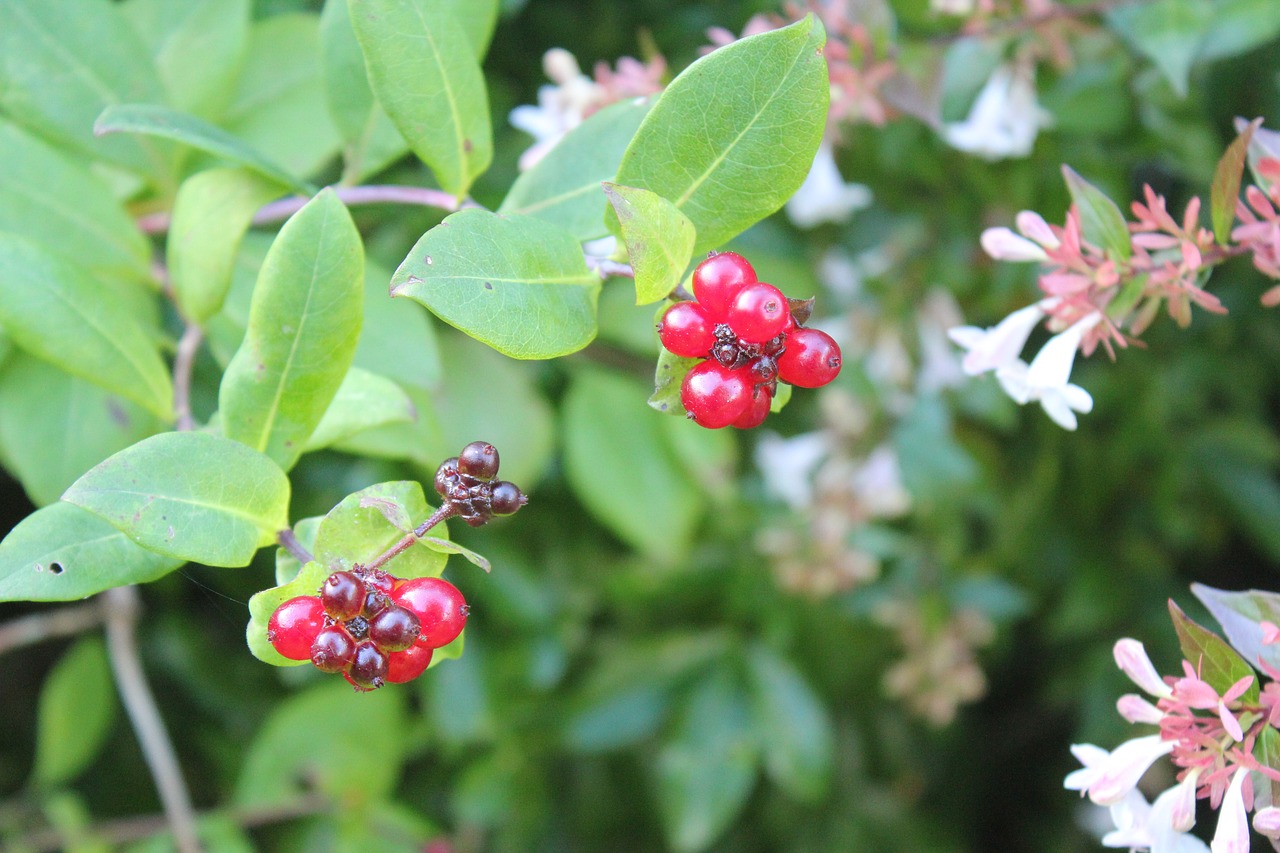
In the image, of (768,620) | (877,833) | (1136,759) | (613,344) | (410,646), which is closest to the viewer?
(410,646)

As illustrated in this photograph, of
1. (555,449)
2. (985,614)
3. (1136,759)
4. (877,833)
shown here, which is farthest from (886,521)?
(1136,759)

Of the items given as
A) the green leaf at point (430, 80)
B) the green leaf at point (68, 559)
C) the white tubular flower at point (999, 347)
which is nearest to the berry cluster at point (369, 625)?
the green leaf at point (68, 559)

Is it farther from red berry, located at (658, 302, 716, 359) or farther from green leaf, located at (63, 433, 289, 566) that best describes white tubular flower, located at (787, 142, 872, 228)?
green leaf, located at (63, 433, 289, 566)

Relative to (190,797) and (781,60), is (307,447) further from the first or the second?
(190,797)

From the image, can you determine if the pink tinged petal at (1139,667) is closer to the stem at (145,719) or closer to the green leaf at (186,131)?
the green leaf at (186,131)

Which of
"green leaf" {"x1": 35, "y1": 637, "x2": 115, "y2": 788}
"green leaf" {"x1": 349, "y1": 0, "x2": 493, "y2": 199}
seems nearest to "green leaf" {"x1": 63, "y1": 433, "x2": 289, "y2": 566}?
"green leaf" {"x1": 349, "y1": 0, "x2": 493, "y2": 199}

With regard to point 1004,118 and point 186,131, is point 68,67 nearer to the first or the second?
point 186,131

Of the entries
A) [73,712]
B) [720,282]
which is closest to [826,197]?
[720,282]
